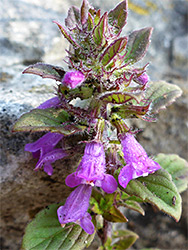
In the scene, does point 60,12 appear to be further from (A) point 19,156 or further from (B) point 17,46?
(A) point 19,156

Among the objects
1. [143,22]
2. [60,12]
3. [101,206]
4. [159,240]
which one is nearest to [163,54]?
[143,22]

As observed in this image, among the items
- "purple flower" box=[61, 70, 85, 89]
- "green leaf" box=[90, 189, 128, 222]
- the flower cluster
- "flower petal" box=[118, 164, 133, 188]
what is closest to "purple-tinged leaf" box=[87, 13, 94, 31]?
the flower cluster

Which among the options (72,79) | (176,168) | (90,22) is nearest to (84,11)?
(90,22)

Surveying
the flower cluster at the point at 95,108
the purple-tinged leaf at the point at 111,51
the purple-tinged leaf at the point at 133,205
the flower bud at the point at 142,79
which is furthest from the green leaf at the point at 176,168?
the purple-tinged leaf at the point at 111,51

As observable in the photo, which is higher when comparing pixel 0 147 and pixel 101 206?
pixel 0 147

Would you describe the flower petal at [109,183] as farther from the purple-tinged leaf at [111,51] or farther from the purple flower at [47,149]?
the purple-tinged leaf at [111,51]

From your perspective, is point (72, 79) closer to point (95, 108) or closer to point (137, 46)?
point (95, 108)
